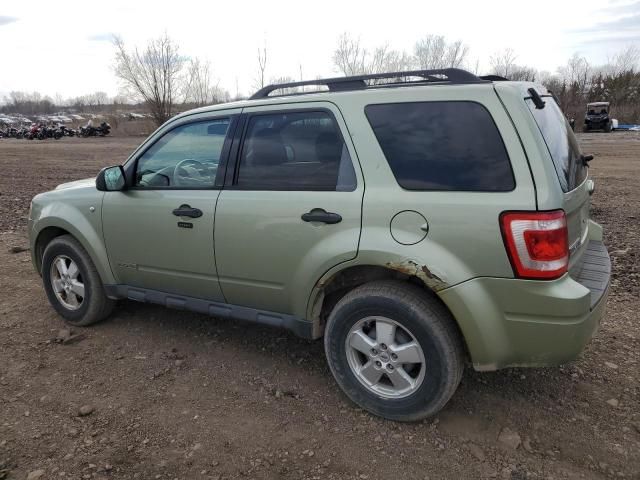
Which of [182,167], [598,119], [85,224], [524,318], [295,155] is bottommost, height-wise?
[524,318]

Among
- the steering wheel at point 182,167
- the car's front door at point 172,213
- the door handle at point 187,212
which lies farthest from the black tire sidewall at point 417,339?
the steering wheel at point 182,167

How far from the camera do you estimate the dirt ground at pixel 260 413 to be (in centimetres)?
271

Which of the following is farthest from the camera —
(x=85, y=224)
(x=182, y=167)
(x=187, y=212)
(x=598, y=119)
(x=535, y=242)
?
(x=598, y=119)

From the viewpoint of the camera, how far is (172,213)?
11.9 ft

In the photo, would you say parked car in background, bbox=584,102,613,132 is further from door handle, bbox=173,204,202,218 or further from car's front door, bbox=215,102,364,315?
door handle, bbox=173,204,202,218

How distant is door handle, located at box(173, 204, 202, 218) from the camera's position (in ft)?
11.5

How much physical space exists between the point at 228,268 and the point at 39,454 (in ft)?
4.87

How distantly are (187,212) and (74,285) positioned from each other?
5.07 ft

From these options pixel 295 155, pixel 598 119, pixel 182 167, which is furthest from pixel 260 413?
pixel 598 119

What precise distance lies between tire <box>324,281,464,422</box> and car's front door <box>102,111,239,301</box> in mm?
1006

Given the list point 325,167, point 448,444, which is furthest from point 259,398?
point 325,167

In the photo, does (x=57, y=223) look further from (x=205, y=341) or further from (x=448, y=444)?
(x=448, y=444)

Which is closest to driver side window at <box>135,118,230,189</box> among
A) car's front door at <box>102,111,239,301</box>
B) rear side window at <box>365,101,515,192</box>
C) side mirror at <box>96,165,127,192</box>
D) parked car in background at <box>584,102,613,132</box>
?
car's front door at <box>102,111,239,301</box>

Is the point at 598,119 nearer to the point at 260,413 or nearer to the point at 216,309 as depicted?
the point at 216,309
